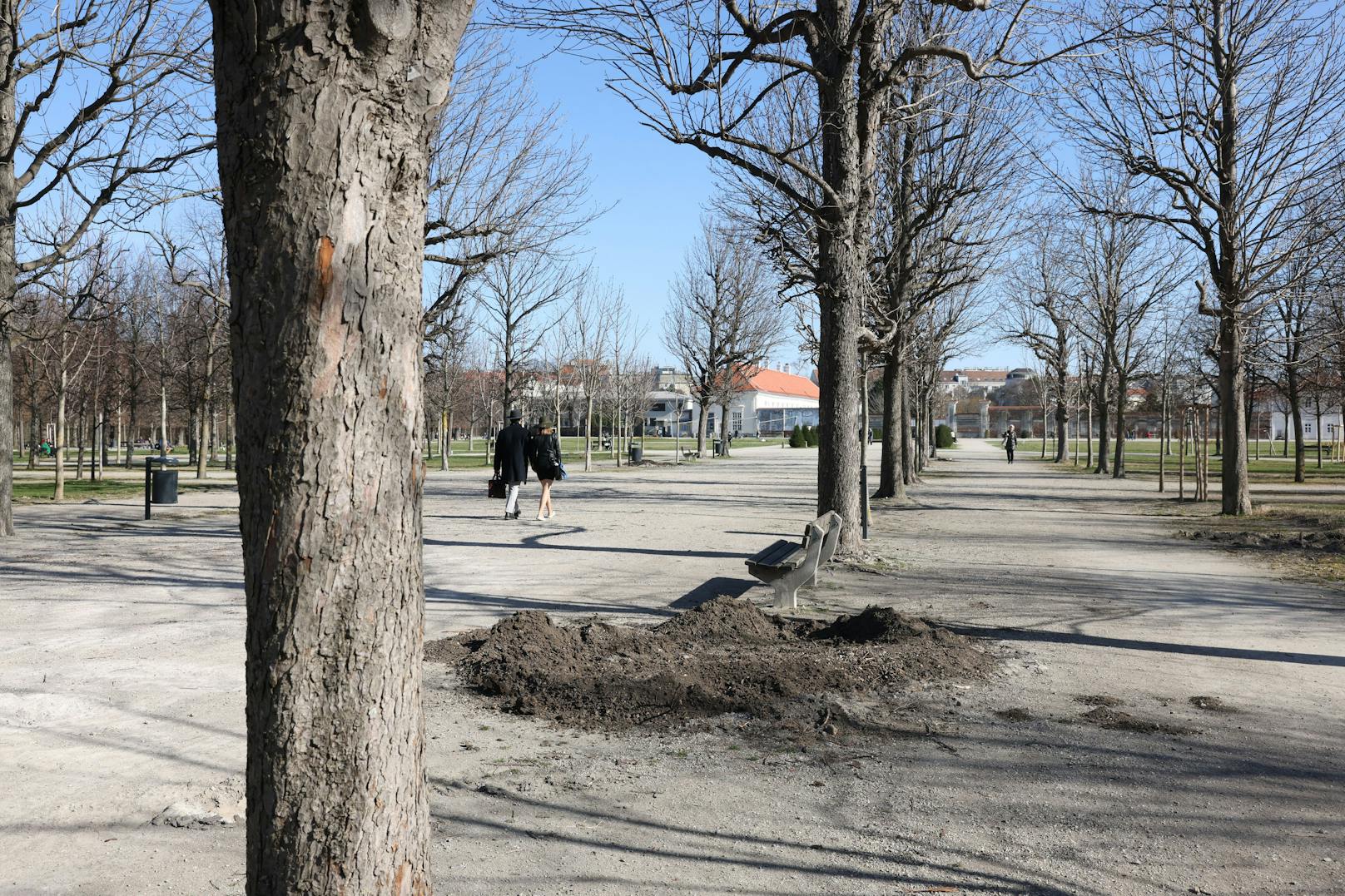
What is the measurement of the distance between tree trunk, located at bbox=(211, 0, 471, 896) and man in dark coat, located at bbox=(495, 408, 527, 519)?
48.5 feet

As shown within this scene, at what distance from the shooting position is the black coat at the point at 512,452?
56.5 ft

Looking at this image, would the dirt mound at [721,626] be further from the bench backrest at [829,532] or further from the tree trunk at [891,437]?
the tree trunk at [891,437]

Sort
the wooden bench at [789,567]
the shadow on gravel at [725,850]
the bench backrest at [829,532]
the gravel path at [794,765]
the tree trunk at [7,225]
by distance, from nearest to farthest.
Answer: the shadow on gravel at [725,850] → the gravel path at [794,765] → the wooden bench at [789,567] → the bench backrest at [829,532] → the tree trunk at [7,225]

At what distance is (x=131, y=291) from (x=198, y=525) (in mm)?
20500

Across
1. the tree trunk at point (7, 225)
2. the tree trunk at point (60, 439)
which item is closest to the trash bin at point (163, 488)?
the tree trunk at point (60, 439)

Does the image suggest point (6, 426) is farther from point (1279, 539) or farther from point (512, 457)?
point (1279, 539)

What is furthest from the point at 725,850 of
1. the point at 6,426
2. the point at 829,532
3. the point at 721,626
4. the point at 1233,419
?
the point at 1233,419

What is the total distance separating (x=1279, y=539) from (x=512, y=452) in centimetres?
1171

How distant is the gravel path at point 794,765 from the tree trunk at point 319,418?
1.36m

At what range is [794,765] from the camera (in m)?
4.88

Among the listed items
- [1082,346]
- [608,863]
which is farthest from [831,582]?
[1082,346]

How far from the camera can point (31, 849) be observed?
3.85 meters

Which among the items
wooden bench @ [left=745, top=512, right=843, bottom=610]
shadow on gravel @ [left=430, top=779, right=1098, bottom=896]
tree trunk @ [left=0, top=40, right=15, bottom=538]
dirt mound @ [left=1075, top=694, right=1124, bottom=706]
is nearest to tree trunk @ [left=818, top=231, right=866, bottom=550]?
wooden bench @ [left=745, top=512, right=843, bottom=610]

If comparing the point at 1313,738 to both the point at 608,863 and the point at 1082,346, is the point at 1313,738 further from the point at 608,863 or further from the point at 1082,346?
the point at 1082,346
